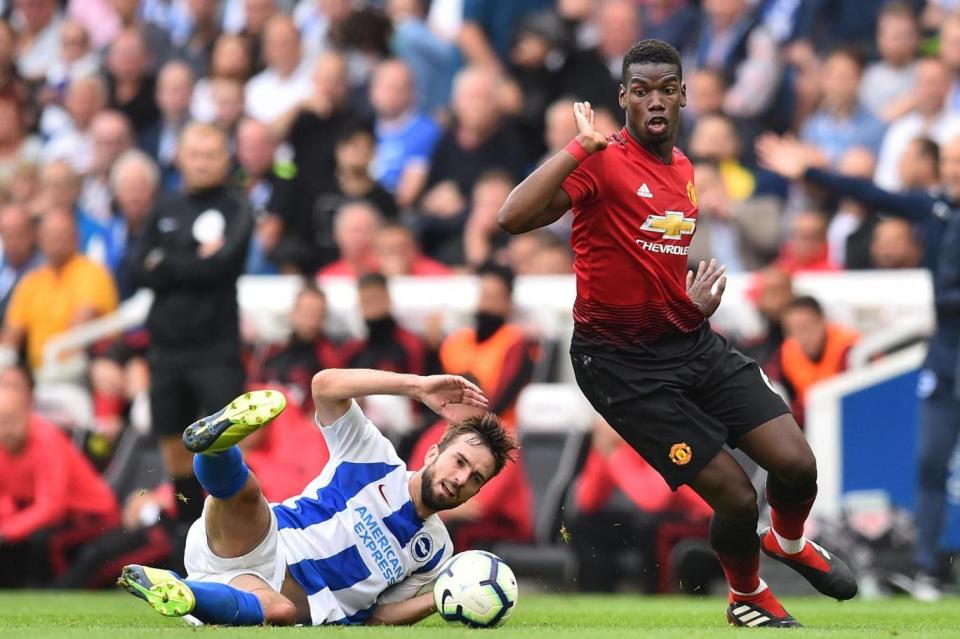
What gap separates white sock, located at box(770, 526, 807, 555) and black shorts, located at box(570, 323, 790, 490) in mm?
554

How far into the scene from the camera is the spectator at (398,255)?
12906 mm

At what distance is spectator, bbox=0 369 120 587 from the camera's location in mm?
11734

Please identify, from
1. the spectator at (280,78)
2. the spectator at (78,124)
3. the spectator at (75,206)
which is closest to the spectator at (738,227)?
the spectator at (280,78)

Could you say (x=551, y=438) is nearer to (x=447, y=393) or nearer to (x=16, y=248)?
(x=447, y=393)

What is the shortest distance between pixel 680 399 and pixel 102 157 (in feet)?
34.0

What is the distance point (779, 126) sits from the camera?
13.8 meters

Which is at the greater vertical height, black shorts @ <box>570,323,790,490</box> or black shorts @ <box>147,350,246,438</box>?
black shorts @ <box>570,323,790,490</box>

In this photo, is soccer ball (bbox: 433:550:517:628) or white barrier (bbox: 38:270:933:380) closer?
soccer ball (bbox: 433:550:517:628)

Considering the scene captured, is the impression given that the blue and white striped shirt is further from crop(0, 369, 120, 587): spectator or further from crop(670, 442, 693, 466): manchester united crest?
crop(0, 369, 120, 587): spectator

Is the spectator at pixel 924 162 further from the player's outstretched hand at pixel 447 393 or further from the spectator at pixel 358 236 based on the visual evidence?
the player's outstretched hand at pixel 447 393

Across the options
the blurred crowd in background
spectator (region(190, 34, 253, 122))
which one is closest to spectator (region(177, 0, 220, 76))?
the blurred crowd in background

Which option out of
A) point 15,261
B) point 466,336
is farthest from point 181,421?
point 15,261

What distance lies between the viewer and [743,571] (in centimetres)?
731

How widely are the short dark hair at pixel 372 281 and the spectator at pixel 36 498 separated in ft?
7.55
